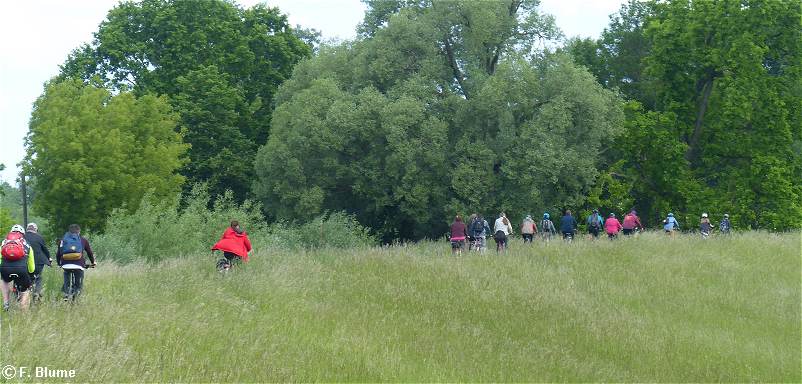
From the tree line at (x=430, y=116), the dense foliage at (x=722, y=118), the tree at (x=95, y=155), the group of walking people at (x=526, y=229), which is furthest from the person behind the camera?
the dense foliage at (x=722, y=118)

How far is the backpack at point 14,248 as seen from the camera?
13.7m

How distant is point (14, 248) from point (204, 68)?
31801 millimetres

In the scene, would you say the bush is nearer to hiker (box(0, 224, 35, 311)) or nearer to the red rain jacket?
the red rain jacket

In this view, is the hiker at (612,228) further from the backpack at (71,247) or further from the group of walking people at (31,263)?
the backpack at (71,247)

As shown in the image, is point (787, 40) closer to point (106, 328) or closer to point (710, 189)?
point (710, 189)

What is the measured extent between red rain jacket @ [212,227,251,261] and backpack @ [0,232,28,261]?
6.13 meters

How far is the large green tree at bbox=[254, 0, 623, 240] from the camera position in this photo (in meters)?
36.6

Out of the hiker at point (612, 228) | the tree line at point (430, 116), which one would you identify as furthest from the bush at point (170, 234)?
the hiker at point (612, 228)

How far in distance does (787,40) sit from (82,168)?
3247 centimetres

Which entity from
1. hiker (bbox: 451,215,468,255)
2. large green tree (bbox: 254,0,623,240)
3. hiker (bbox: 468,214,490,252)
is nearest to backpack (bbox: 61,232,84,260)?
hiker (bbox: 451,215,468,255)

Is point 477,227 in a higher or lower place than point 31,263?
lower

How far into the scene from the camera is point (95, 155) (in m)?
38.3

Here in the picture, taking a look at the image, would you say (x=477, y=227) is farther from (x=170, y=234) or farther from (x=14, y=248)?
(x=14, y=248)

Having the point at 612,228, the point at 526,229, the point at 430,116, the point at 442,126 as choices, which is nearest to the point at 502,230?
the point at 526,229
